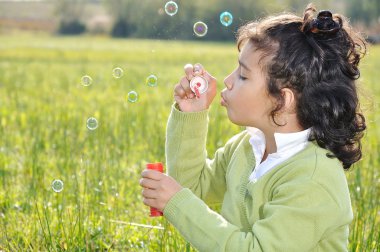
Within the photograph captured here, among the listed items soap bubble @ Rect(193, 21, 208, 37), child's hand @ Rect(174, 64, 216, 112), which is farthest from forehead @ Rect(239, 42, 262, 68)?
soap bubble @ Rect(193, 21, 208, 37)

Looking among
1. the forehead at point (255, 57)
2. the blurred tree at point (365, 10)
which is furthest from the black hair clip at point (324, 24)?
the blurred tree at point (365, 10)

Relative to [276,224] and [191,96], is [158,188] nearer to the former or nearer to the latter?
[276,224]

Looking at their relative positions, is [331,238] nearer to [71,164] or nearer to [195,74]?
[195,74]

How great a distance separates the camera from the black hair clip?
2.31 metres

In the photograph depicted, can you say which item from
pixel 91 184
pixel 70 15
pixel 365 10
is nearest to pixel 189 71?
pixel 91 184

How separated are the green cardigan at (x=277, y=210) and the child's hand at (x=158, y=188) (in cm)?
2

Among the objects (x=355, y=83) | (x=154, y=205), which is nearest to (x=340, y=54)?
(x=355, y=83)

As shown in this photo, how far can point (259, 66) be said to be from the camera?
237 centimetres

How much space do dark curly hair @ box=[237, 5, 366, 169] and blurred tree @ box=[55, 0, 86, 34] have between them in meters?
53.6

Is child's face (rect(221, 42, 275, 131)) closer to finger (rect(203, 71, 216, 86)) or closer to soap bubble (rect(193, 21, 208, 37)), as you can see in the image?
finger (rect(203, 71, 216, 86))

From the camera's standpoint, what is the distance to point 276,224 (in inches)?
83.5

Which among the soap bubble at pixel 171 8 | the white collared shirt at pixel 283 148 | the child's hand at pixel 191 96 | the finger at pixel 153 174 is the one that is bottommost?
the finger at pixel 153 174

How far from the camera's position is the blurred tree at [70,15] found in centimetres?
5800

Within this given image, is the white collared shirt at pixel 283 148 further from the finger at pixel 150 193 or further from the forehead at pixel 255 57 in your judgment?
the finger at pixel 150 193
